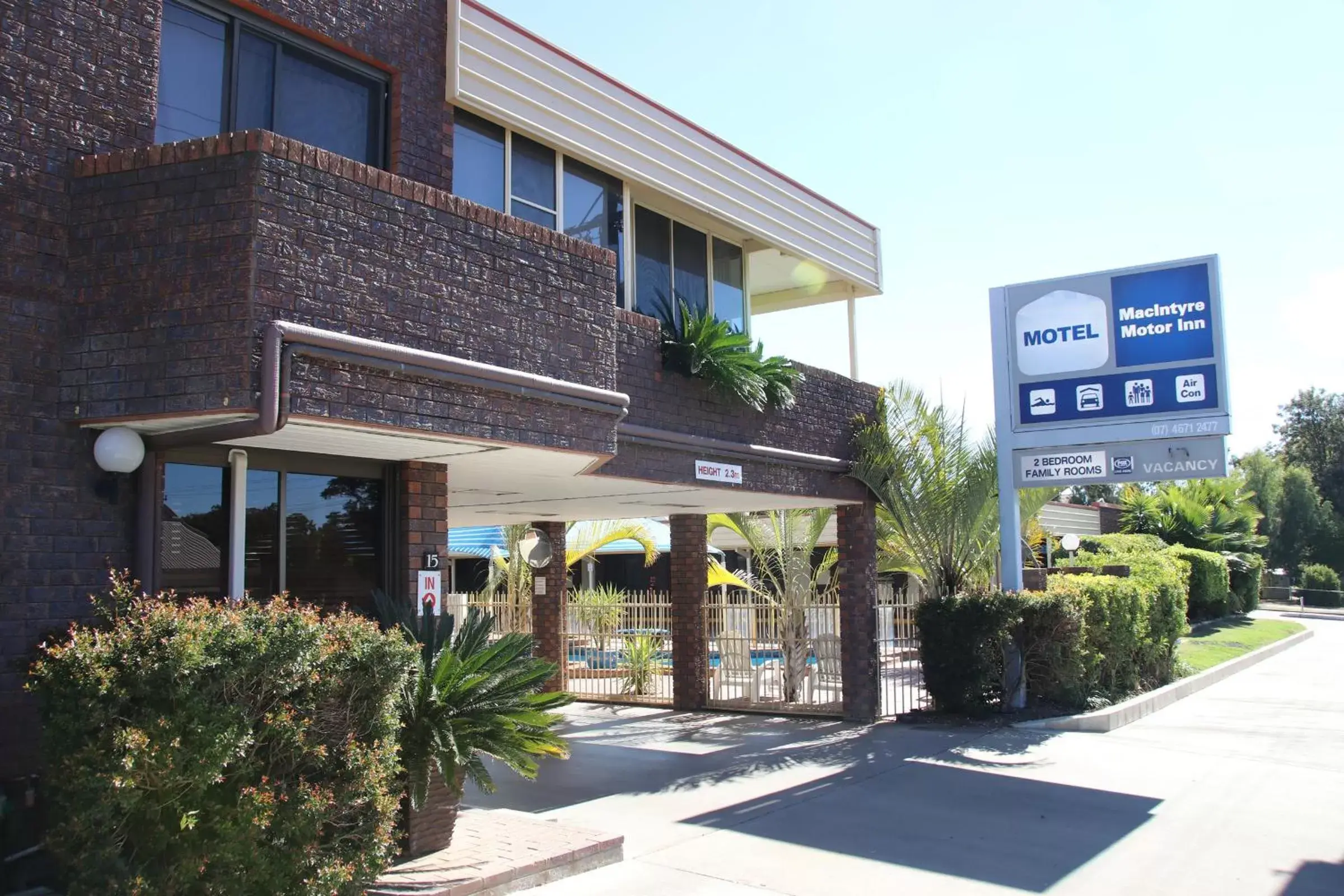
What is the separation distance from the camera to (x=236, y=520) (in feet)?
23.8

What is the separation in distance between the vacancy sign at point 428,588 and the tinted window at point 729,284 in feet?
20.1

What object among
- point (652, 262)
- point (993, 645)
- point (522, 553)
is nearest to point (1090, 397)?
point (993, 645)

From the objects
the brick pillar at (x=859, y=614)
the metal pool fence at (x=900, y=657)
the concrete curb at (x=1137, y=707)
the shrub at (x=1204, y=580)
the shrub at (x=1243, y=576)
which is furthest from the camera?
the shrub at (x=1243, y=576)

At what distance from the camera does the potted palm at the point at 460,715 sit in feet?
22.3

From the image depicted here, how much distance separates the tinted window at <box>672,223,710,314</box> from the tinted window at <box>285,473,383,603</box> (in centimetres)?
538

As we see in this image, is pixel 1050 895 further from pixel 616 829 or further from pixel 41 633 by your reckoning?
pixel 41 633

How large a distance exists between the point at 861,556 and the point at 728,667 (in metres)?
2.82

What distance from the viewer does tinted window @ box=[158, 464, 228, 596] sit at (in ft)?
22.8

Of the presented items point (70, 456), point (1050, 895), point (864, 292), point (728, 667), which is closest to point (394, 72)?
point (70, 456)

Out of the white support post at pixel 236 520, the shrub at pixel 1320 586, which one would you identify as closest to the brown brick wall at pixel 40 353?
the white support post at pixel 236 520

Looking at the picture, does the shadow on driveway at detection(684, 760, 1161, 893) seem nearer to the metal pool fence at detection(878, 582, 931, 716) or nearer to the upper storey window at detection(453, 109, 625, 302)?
the metal pool fence at detection(878, 582, 931, 716)

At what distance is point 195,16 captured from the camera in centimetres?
744

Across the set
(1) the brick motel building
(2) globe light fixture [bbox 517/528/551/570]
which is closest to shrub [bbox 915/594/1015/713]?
(1) the brick motel building

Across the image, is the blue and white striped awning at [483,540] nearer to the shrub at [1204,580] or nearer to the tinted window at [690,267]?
the tinted window at [690,267]
